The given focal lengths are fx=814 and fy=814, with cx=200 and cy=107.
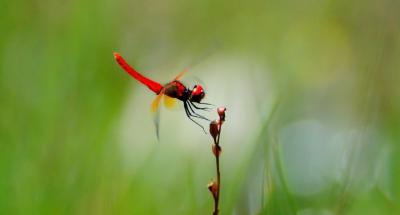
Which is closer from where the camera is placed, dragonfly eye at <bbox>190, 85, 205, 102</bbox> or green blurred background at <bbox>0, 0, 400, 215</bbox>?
dragonfly eye at <bbox>190, 85, 205, 102</bbox>

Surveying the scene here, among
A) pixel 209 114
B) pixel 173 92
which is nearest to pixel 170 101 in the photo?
pixel 173 92

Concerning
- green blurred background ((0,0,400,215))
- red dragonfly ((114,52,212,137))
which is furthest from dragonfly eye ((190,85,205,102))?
green blurred background ((0,0,400,215))

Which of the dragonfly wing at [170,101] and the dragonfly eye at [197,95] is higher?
the dragonfly eye at [197,95]

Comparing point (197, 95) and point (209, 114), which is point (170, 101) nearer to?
point (197, 95)

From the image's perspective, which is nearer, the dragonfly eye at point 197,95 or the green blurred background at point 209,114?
the dragonfly eye at point 197,95

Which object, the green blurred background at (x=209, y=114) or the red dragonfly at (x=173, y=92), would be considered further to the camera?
the green blurred background at (x=209, y=114)

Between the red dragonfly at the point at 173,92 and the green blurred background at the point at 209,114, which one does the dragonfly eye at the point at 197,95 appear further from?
the green blurred background at the point at 209,114

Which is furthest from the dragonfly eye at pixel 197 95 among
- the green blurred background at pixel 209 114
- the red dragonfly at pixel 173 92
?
the green blurred background at pixel 209 114

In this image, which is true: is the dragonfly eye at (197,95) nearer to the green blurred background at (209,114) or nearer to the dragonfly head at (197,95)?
the dragonfly head at (197,95)

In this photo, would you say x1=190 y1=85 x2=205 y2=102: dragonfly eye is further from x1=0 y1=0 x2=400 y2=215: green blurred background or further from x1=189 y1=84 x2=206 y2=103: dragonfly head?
x1=0 y1=0 x2=400 y2=215: green blurred background
